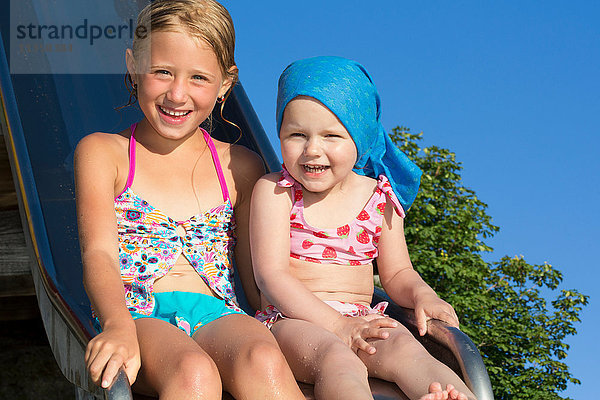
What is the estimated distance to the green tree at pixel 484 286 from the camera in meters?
8.36

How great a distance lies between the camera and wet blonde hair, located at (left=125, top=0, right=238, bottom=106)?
1947 mm

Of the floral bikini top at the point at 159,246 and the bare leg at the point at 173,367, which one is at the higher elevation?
the floral bikini top at the point at 159,246

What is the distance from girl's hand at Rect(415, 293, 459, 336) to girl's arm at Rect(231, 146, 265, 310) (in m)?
0.50

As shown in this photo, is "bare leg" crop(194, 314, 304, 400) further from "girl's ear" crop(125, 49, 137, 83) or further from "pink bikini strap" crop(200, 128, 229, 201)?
"girl's ear" crop(125, 49, 137, 83)

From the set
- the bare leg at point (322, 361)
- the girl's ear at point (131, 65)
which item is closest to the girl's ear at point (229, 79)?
the girl's ear at point (131, 65)

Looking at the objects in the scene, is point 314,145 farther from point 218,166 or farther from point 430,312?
point 430,312

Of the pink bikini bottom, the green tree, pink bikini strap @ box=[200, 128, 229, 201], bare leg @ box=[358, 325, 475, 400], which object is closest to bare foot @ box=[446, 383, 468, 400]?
bare leg @ box=[358, 325, 475, 400]

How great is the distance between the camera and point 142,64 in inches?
78.2

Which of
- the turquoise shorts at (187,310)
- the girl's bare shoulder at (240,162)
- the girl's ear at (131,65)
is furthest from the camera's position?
the girl's bare shoulder at (240,162)

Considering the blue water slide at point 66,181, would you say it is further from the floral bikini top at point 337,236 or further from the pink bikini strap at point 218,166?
the pink bikini strap at point 218,166

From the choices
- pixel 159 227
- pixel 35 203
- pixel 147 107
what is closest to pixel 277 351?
pixel 159 227

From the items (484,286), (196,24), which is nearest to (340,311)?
(196,24)

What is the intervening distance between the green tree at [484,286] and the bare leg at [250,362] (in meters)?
6.72

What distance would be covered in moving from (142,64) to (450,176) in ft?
24.4
